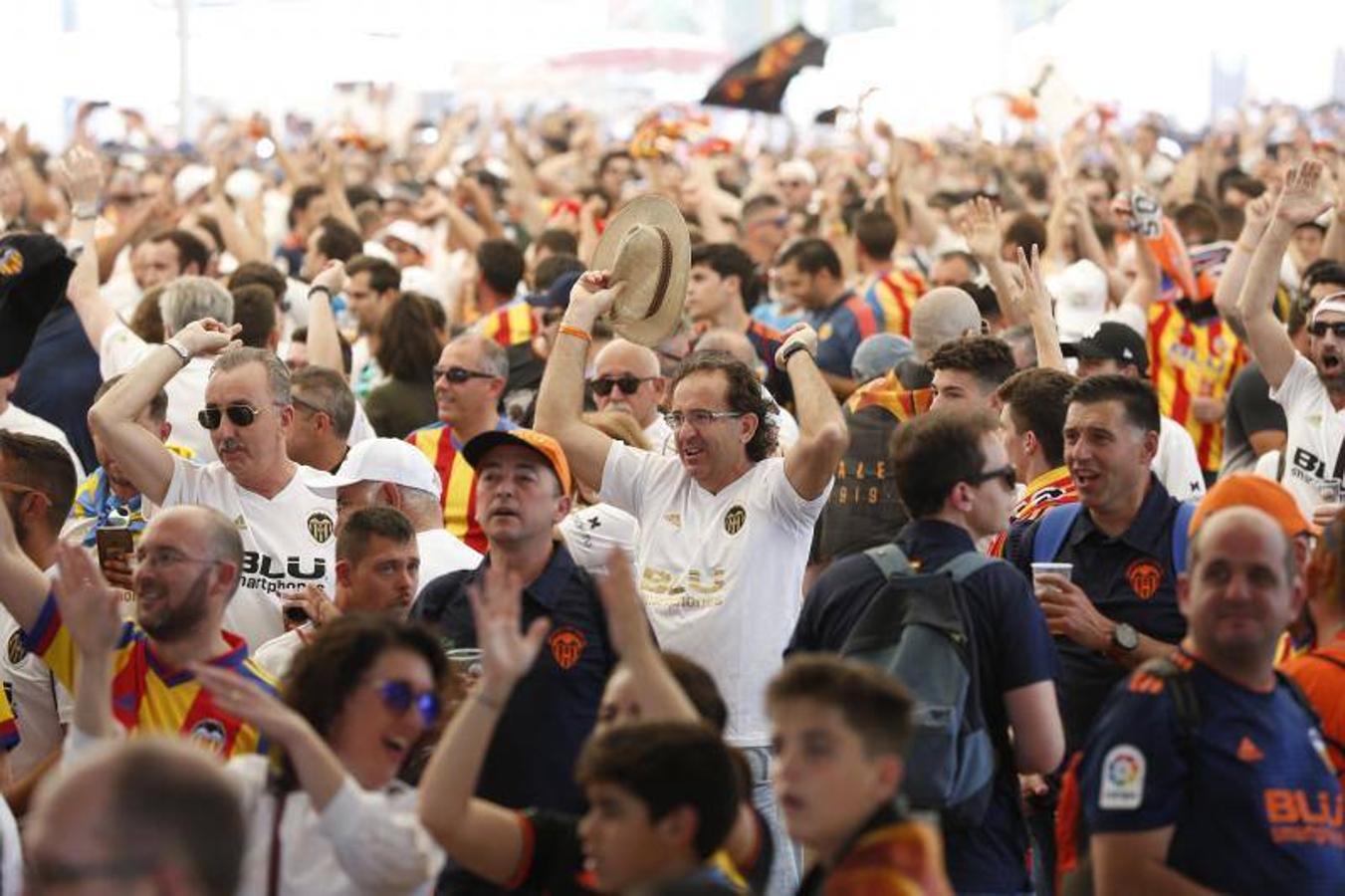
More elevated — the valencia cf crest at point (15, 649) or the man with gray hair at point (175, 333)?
the man with gray hair at point (175, 333)

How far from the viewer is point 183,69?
25.1 meters

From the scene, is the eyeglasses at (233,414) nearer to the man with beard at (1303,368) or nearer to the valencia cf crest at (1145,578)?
the valencia cf crest at (1145,578)

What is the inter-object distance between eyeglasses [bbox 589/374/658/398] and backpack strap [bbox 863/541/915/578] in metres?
3.24

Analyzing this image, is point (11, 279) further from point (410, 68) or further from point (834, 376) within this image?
point (410, 68)

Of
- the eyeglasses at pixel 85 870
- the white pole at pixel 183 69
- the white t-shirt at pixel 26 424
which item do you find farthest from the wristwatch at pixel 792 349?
the white pole at pixel 183 69

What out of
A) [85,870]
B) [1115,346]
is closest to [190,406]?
[1115,346]

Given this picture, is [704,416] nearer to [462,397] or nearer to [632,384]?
[632,384]

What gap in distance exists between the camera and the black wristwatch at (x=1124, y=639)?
20.5ft

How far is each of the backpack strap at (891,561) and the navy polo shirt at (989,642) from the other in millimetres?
22

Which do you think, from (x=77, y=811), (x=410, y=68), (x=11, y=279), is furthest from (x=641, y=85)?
(x=77, y=811)

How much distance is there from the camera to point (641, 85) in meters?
47.7

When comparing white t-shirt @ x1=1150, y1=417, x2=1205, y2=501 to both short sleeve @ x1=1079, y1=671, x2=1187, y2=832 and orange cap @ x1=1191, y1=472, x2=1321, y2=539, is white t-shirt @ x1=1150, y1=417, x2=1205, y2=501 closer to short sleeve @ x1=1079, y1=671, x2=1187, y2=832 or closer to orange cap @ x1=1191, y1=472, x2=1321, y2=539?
orange cap @ x1=1191, y1=472, x2=1321, y2=539

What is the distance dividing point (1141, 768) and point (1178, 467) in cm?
326

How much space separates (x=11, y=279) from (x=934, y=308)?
374cm
